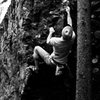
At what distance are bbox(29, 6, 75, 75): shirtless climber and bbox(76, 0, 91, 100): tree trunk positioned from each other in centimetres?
40

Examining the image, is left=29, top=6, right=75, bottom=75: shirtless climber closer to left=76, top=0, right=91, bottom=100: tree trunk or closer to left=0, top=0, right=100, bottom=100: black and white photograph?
left=0, top=0, right=100, bottom=100: black and white photograph

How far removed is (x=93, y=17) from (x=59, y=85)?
2356 mm

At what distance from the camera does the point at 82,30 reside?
676 centimetres

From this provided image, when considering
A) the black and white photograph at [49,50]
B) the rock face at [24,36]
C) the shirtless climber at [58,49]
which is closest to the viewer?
the shirtless climber at [58,49]

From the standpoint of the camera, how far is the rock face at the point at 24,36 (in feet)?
27.1

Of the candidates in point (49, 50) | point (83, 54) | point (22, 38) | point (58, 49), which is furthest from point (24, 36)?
point (83, 54)

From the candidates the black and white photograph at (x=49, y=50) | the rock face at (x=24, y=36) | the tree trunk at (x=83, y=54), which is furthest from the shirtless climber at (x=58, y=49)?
the rock face at (x=24, y=36)

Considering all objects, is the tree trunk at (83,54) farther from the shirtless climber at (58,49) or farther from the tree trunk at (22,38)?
the tree trunk at (22,38)

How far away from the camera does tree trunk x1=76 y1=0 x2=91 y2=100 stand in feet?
21.1

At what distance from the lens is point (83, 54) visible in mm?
6609

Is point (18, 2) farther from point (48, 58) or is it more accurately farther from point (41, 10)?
point (48, 58)

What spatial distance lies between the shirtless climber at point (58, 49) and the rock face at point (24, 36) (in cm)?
51

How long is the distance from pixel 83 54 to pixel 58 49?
3.12 ft

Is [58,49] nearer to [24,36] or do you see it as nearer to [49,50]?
[49,50]
